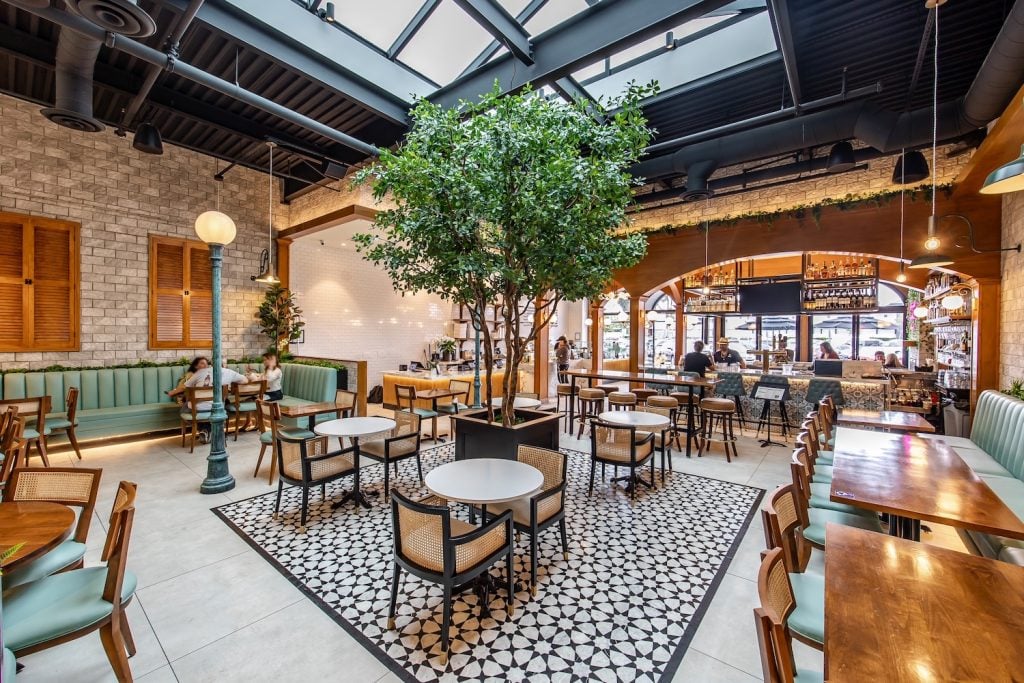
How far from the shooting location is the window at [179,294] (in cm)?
720

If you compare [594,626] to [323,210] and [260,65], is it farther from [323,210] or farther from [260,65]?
[323,210]

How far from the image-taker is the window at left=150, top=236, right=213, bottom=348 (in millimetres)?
7195

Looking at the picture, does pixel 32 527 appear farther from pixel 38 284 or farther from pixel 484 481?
pixel 38 284

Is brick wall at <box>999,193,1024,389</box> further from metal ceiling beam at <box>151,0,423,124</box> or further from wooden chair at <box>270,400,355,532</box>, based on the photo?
wooden chair at <box>270,400,355,532</box>

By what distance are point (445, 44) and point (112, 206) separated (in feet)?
19.7

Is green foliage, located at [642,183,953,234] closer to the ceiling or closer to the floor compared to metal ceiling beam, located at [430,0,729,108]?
closer to the floor

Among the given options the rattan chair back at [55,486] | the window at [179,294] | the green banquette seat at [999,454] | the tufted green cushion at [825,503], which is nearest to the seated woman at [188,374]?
the window at [179,294]

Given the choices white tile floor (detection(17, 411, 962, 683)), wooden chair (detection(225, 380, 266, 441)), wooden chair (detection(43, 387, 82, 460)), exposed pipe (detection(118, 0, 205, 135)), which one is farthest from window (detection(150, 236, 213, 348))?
white tile floor (detection(17, 411, 962, 683))

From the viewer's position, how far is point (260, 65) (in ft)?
16.3

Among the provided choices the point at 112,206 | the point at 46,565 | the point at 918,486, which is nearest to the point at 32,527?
the point at 46,565

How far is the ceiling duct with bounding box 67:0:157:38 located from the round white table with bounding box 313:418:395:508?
3.10 metres

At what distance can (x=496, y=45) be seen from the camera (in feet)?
15.6

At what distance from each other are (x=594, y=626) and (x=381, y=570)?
144 cm

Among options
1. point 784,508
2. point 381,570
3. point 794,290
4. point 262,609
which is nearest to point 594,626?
point 784,508
